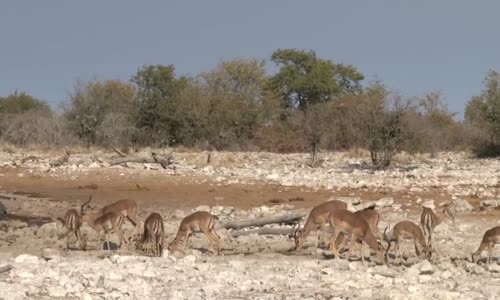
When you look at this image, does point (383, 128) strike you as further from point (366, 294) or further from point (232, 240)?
point (366, 294)

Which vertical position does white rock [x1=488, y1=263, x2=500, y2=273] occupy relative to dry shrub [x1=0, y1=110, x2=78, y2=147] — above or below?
below

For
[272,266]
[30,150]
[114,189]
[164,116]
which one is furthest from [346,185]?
[164,116]

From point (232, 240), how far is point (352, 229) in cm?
301

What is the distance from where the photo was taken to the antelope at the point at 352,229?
10961 mm

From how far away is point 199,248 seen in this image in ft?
42.0

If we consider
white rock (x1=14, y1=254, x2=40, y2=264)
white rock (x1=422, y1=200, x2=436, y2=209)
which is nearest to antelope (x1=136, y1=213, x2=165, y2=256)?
white rock (x1=14, y1=254, x2=40, y2=264)

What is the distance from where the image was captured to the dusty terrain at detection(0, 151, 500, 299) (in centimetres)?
913

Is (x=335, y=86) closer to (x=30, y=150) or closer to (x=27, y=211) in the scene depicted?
(x=30, y=150)

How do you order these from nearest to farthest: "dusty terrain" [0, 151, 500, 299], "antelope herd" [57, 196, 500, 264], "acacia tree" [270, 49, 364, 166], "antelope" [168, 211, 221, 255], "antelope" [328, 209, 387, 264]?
1. "dusty terrain" [0, 151, 500, 299]
2. "antelope" [328, 209, 387, 264]
3. "antelope herd" [57, 196, 500, 264]
4. "antelope" [168, 211, 221, 255]
5. "acacia tree" [270, 49, 364, 166]

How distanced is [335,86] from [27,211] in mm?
51692

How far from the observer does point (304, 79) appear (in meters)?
66.8

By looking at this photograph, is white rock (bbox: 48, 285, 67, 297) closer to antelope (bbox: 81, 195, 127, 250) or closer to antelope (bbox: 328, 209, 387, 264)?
antelope (bbox: 81, 195, 127, 250)

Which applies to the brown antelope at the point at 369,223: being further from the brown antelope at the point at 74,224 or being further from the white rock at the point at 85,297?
the white rock at the point at 85,297

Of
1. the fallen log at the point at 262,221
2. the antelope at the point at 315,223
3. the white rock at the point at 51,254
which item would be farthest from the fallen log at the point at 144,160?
the white rock at the point at 51,254
